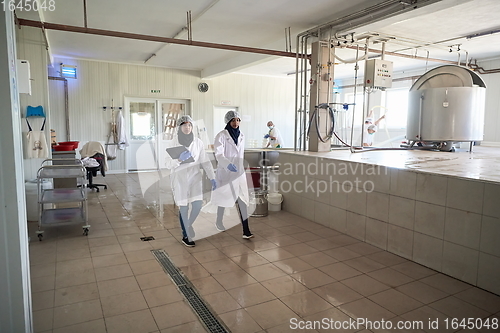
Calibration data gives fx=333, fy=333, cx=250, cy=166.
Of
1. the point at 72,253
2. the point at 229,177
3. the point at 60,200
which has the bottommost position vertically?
the point at 72,253

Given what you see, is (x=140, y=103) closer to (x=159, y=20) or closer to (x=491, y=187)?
(x=159, y=20)

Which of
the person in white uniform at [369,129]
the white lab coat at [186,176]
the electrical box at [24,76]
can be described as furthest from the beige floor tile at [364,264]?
the person in white uniform at [369,129]

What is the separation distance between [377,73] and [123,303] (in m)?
4.56

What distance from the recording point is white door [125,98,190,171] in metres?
8.88

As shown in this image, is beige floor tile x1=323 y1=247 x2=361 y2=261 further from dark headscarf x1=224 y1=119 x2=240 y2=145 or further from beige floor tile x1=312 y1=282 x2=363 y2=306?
dark headscarf x1=224 y1=119 x2=240 y2=145

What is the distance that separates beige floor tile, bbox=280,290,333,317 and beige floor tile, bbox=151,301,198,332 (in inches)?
26.9

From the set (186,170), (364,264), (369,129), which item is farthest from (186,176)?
(369,129)

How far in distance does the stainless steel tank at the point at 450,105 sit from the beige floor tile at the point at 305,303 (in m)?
4.09

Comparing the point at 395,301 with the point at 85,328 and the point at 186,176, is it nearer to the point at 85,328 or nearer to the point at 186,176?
the point at 85,328

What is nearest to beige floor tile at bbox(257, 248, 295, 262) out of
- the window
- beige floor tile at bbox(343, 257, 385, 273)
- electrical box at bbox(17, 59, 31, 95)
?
beige floor tile at bbox(343, 257, 385, 273)

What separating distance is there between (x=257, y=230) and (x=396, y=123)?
7.03 meters

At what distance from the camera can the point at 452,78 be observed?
209 inches

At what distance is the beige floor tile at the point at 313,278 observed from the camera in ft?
8.82

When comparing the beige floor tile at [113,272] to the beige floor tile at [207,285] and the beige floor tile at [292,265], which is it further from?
the beige floor tile at [292,265]
